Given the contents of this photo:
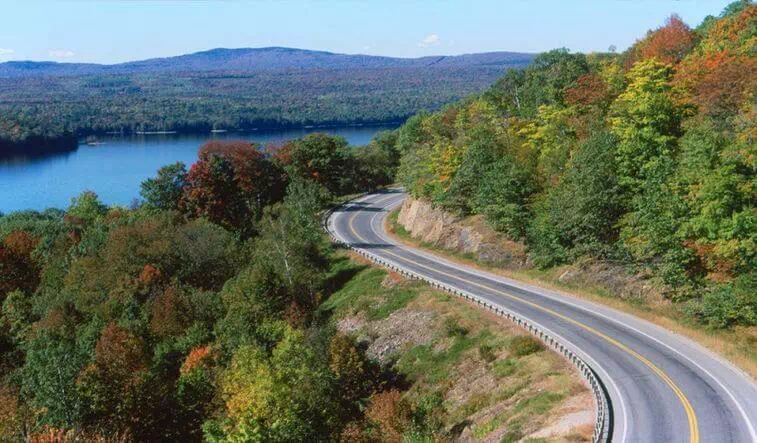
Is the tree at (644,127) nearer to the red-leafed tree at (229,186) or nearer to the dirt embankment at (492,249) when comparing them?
the dirt embankment at (492,249)

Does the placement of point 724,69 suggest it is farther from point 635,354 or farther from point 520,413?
point 520,413

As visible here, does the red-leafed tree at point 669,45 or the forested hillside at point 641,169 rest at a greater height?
the red-leafed tree at point 669,45

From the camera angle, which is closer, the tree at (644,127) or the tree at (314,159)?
the tree at (644,127)

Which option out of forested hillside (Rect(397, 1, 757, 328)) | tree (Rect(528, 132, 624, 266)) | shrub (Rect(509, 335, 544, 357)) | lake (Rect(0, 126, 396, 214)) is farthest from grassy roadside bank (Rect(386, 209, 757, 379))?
lake (Rect(0, 126, 396, 214))

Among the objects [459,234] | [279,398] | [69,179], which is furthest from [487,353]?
[69,179]

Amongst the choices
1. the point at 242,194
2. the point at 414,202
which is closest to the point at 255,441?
the point at 414,202

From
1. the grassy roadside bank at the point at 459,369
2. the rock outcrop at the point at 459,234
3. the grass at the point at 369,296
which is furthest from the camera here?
the rock outcrop at the point at 459,234

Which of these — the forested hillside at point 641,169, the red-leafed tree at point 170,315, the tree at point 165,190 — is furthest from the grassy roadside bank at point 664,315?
the tree at point 165,190

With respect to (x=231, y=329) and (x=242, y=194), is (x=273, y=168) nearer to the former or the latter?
(x=242, y=194)
